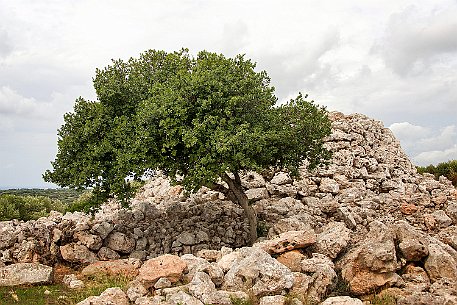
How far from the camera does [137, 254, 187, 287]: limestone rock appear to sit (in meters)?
18.4

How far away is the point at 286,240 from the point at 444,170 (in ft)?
94.1

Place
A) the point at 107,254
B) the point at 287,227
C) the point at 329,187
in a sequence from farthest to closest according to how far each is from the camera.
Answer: the point at 329,187 → the point at 107,254 → the point at 287,227

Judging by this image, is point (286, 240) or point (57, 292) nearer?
point (57, 292)

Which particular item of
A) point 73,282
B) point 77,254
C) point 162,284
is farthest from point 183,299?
point 77,254

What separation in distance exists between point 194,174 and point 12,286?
968 centimetres

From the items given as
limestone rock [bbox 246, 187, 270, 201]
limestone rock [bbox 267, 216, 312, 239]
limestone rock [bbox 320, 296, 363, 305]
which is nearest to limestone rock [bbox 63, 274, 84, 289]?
limestone rock [bbox 267, 216, 312, 239]

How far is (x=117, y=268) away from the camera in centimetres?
2195

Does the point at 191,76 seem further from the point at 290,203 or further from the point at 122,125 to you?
the point at 290,203

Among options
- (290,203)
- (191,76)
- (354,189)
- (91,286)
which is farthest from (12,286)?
A: (354,189)

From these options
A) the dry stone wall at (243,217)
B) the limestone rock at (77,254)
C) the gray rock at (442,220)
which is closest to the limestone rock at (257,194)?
the dry stone wall at (243,217)

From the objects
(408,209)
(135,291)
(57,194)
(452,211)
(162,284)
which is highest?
(57,194)

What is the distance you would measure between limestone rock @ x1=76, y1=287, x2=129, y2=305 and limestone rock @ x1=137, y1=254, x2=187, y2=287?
123cm

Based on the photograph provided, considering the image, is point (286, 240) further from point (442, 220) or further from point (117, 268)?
point (442, 220)

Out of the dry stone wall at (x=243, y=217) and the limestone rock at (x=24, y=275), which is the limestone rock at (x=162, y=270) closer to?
the limestone rock at (x=24, y=275)
